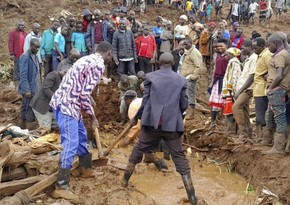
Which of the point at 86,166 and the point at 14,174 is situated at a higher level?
the point at 14,174

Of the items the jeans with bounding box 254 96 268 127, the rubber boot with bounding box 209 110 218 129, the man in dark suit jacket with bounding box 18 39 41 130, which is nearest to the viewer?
the jeans with bounding box 254 96 268 127

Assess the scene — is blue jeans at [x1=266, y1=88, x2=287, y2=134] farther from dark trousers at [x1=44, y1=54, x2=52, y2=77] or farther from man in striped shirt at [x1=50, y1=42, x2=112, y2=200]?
dark trousers at [x1=44, y1=54, x2=52, y2=77]

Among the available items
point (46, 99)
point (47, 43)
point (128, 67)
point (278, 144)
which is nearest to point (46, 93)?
point (46, 99)

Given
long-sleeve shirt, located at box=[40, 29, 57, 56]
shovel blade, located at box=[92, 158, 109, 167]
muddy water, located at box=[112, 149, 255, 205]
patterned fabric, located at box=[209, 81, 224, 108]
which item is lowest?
muddy water, located at box=[112, 149, 255, 205]

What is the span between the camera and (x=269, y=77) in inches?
277

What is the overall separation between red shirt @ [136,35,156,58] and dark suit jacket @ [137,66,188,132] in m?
6.55

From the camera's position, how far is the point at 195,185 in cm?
709

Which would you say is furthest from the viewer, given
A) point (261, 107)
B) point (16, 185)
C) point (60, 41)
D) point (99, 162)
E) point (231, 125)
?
point (60, 41)

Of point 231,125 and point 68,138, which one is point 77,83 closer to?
point 68,138

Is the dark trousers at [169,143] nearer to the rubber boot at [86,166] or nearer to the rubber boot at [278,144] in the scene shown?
the rubber boot at [86,166]

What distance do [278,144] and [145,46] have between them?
5.91m

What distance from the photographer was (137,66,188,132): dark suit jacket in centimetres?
558

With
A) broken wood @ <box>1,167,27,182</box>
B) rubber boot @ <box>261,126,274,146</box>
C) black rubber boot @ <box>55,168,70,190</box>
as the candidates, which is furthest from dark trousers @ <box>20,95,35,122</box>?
rubber boot @ <box>261,126,274,146</box>

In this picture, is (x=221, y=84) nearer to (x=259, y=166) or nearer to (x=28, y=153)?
(x=259, y=166)
